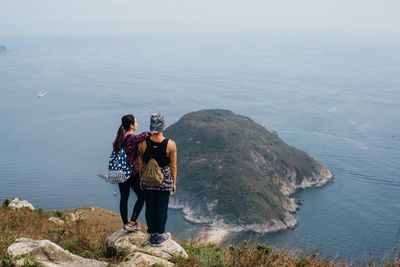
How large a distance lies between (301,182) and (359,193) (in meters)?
21.0

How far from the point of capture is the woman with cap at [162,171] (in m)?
8.69

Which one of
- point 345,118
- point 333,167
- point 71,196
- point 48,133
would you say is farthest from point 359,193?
point 48,133

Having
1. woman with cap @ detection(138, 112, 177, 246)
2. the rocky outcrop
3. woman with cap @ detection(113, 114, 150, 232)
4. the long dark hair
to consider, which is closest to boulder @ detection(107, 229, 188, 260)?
the rocky outcrop

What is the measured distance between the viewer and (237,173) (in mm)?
130750

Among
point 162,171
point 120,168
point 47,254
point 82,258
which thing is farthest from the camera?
point 120,168

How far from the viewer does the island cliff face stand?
114 m

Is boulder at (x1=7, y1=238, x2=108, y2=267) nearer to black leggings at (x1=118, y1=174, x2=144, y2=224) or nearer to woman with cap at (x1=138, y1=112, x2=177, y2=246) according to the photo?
woman with cap at (x1=138, y1=112, x2=177, y2=246)

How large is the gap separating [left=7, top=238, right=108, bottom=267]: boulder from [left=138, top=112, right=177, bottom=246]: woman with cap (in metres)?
1.57

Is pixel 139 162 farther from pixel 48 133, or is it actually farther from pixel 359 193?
pixel 48 133

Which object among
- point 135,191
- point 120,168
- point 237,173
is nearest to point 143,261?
point 135,191

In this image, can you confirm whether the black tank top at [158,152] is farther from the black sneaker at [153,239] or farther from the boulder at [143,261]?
the boulder at [143,261]

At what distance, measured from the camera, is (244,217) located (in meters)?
113

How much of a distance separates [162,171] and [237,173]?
12310 centimetres

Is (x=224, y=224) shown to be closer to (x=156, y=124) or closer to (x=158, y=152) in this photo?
(x=158, y=152)
